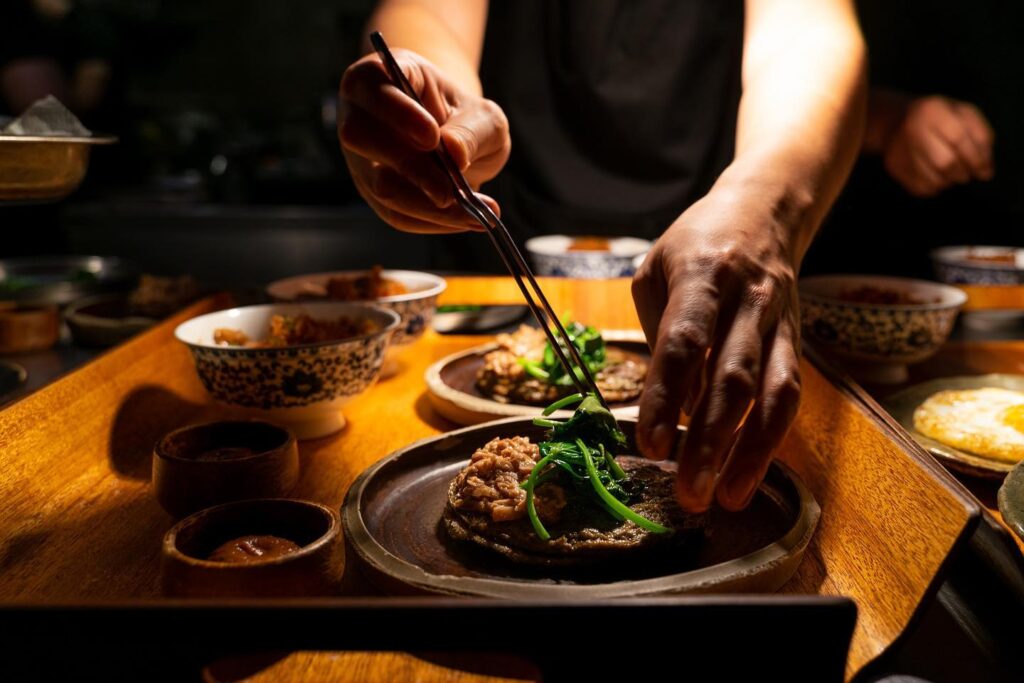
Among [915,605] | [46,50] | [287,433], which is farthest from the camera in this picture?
[46,50]

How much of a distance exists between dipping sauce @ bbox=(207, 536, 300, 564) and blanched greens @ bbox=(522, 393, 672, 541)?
38 centimetres

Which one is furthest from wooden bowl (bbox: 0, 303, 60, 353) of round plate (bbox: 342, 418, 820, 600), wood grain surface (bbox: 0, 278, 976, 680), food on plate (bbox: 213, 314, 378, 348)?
round plate (bbox: 342, 418, 820, 600)

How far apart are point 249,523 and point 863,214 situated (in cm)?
409

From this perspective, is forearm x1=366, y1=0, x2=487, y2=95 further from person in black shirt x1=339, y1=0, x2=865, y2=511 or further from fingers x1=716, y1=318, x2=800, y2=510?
fingers x1=716, y1=318, x2=800, y2=510

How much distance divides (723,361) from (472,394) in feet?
3.05

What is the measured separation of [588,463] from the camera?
4.31 ft

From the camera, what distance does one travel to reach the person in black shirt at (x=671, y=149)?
3.61 feet

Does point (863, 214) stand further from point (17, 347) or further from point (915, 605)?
point (17, 347)

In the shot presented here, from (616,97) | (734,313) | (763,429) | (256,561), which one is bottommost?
(256,561)

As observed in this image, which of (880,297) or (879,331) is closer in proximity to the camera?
(879,331)

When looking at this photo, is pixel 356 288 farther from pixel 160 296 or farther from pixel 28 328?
pixel 28 328

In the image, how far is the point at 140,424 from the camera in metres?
1.81

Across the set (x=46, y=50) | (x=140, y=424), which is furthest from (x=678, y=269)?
(x=46, y=50)

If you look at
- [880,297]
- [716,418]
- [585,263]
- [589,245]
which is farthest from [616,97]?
[716,418]
